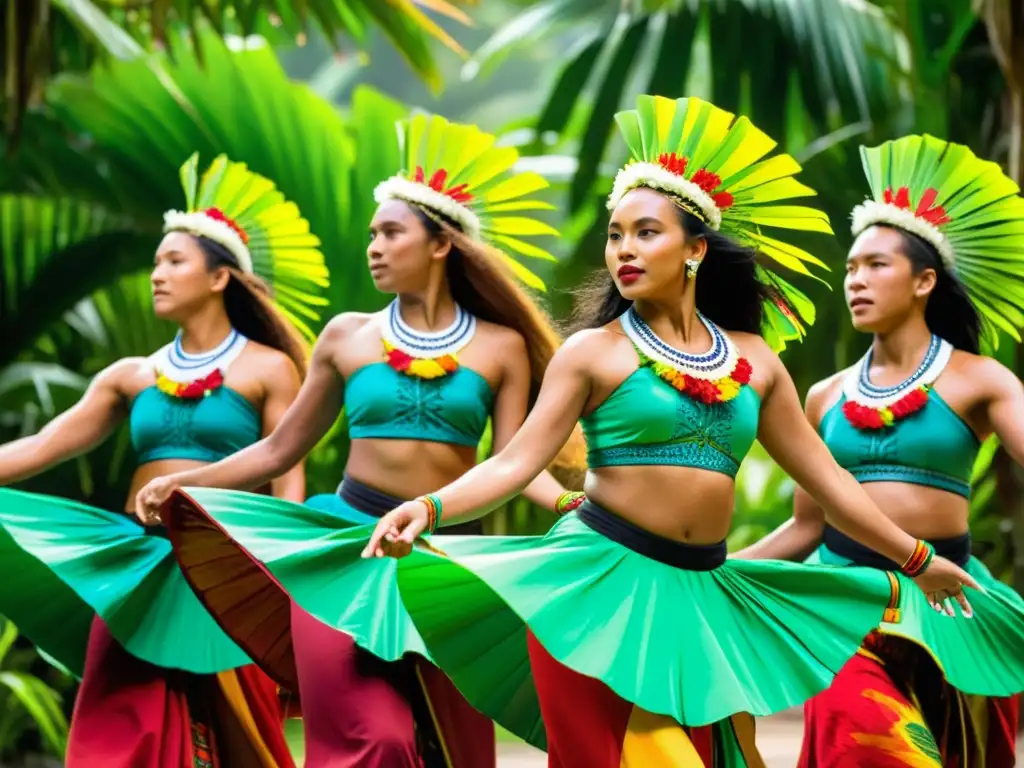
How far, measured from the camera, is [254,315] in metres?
5.66

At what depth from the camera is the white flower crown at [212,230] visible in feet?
18.8

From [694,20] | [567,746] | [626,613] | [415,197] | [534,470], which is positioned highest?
[694,20]

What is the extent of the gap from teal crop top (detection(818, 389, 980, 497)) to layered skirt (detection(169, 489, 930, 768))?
33.4 inches

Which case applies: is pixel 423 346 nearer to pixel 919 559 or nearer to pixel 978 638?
pixel 919 559

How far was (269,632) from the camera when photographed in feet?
15.1

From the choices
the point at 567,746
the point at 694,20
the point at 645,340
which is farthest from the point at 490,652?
the point at 694,20

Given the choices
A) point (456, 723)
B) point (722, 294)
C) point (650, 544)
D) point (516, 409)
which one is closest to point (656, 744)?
point (650, 544)

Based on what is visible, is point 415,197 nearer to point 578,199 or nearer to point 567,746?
point 567,746

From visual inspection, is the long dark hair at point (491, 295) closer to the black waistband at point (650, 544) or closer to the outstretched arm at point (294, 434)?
the outstretched arm at point (294, 434)

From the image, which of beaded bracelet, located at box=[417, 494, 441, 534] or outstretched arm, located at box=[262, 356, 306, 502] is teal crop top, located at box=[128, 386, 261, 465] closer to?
outstretched arm, located at box=[262, 356, 306, 502]

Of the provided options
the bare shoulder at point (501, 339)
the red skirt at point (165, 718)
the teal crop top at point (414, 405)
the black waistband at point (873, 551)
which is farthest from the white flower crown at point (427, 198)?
the red skirt at point (165, 718)

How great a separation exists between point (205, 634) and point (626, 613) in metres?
1.79

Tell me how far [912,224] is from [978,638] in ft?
3.91

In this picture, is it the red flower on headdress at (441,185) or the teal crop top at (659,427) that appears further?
the red flower on headdress at (441,185)
